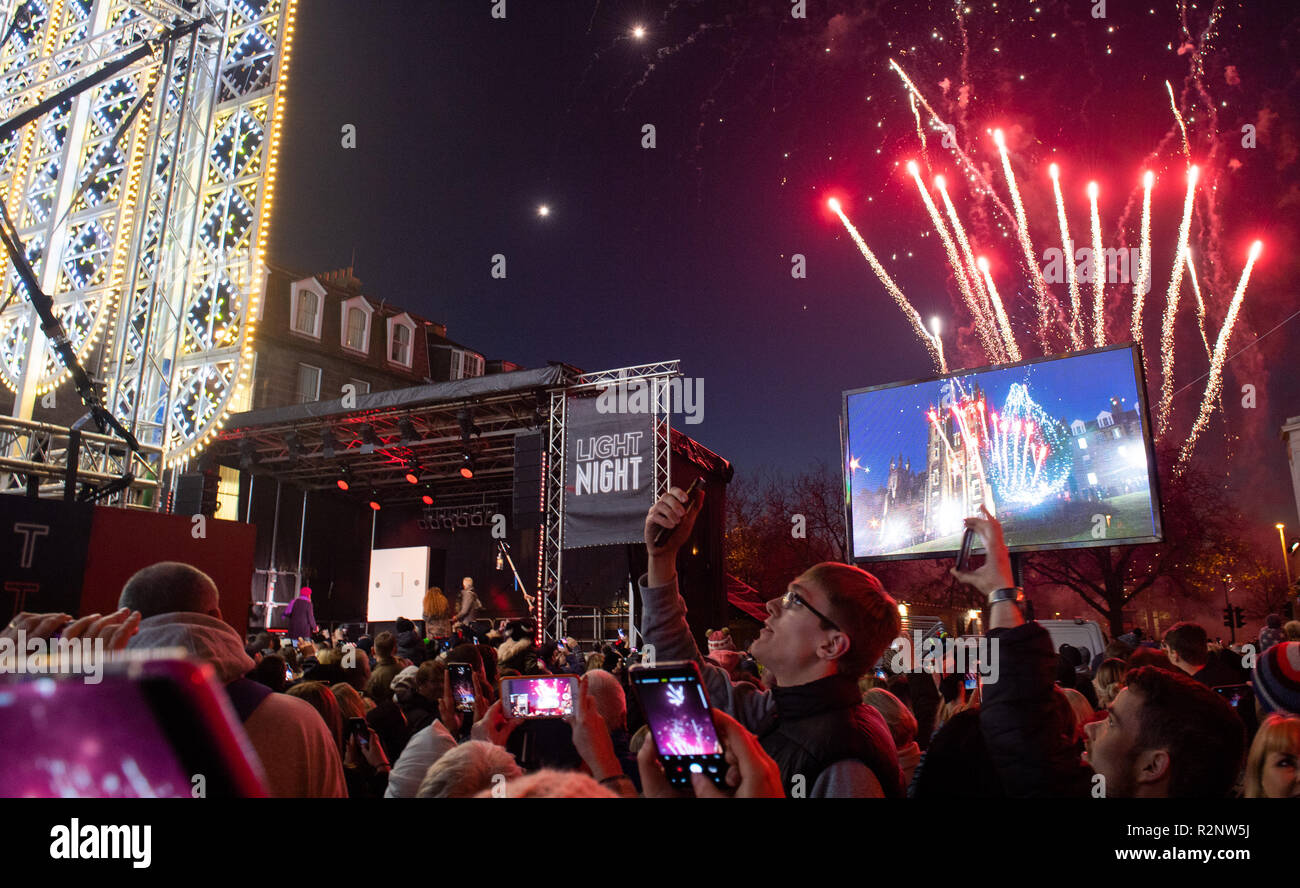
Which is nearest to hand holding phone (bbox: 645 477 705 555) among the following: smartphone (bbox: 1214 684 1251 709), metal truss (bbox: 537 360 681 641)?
smartphone (bbox: 1214 684 1251 709)

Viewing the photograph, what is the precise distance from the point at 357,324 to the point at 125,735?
100 ft

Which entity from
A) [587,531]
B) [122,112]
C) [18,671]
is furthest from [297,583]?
[18,671]

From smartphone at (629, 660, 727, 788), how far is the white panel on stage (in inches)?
1054

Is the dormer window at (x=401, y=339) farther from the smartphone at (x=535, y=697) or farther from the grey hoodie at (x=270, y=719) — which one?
the grey hoodie at (x=270, y=719)

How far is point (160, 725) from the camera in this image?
0.84 metres

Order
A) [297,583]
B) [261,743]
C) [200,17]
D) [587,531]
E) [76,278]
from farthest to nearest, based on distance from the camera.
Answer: [297,583], [587,531], [76,278], [200,17], [261,743]

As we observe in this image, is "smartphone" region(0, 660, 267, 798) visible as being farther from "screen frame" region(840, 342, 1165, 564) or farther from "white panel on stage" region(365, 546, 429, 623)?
"white panel on stage" region(365, 546, 429, 623)

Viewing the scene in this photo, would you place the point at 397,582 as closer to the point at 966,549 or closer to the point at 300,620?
the point at 300,620

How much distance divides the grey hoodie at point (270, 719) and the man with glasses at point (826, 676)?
4.22 ft

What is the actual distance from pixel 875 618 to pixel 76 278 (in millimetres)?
14612

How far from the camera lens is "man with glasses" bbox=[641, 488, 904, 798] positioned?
2.11m

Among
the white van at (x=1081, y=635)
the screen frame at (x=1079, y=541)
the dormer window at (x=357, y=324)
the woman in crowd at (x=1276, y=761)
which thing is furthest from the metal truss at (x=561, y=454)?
the dormer window at (x=357, y=324)

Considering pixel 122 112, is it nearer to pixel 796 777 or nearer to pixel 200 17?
pixel 200 17

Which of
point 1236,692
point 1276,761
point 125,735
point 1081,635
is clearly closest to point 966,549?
point 1276,761
